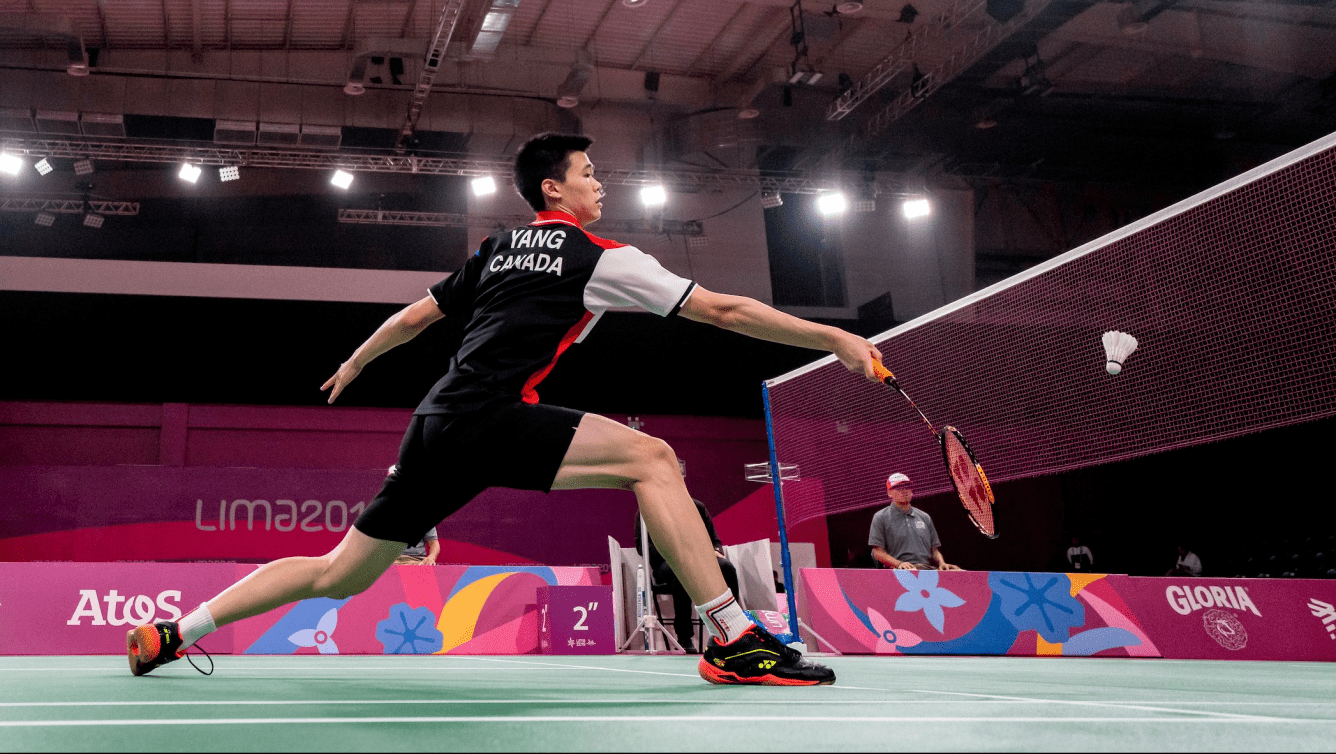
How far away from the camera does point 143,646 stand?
3.33 meters

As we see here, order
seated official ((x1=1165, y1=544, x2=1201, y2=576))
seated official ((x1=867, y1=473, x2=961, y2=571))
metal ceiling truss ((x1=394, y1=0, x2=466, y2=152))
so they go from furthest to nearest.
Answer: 1. seated official ((x1=1165, y1=544, x2=1201, y2=576))
2. metal ceiling truss ((x1=394, y1=0, x2=466, y2=152))
3. seated official ((x1=867, y1=473, x2=961, y2=571))

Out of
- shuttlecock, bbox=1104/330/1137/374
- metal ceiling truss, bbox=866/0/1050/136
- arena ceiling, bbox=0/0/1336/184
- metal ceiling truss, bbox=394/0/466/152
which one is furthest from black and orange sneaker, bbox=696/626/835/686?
metal ceiling truss, bbox=866/0/1050/136

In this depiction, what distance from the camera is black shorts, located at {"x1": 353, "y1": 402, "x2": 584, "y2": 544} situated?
2.86 m

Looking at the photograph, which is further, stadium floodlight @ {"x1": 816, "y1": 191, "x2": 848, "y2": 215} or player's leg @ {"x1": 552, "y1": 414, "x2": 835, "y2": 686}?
stadium floodlight @ {"x1": 816, "y1": 191, "x2": 848, "y2": 215}

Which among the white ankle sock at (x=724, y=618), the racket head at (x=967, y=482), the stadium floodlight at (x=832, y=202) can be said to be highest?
the stadium floodlight at (x=832, y=202)

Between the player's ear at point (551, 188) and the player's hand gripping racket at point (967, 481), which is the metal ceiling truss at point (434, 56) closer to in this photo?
the player's ear at point (551, 188)

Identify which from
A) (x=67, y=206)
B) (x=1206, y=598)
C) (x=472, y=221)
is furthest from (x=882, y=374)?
(x=67, y=206)

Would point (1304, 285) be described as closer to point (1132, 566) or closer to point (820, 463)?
point (820, 463)

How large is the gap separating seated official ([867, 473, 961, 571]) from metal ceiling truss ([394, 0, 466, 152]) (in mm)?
6902

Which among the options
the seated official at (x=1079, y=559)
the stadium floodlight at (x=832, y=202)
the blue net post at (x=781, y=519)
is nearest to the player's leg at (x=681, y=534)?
the blue net post at (x=781, y=519)

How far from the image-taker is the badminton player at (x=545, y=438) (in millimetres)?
2879

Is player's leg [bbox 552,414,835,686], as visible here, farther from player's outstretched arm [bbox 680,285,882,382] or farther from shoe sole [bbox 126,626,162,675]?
shoe sole [bbox 126,626,162,675]

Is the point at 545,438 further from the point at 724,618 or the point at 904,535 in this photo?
the point at 904,535

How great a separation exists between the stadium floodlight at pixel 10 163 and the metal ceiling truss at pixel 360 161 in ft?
0.29
